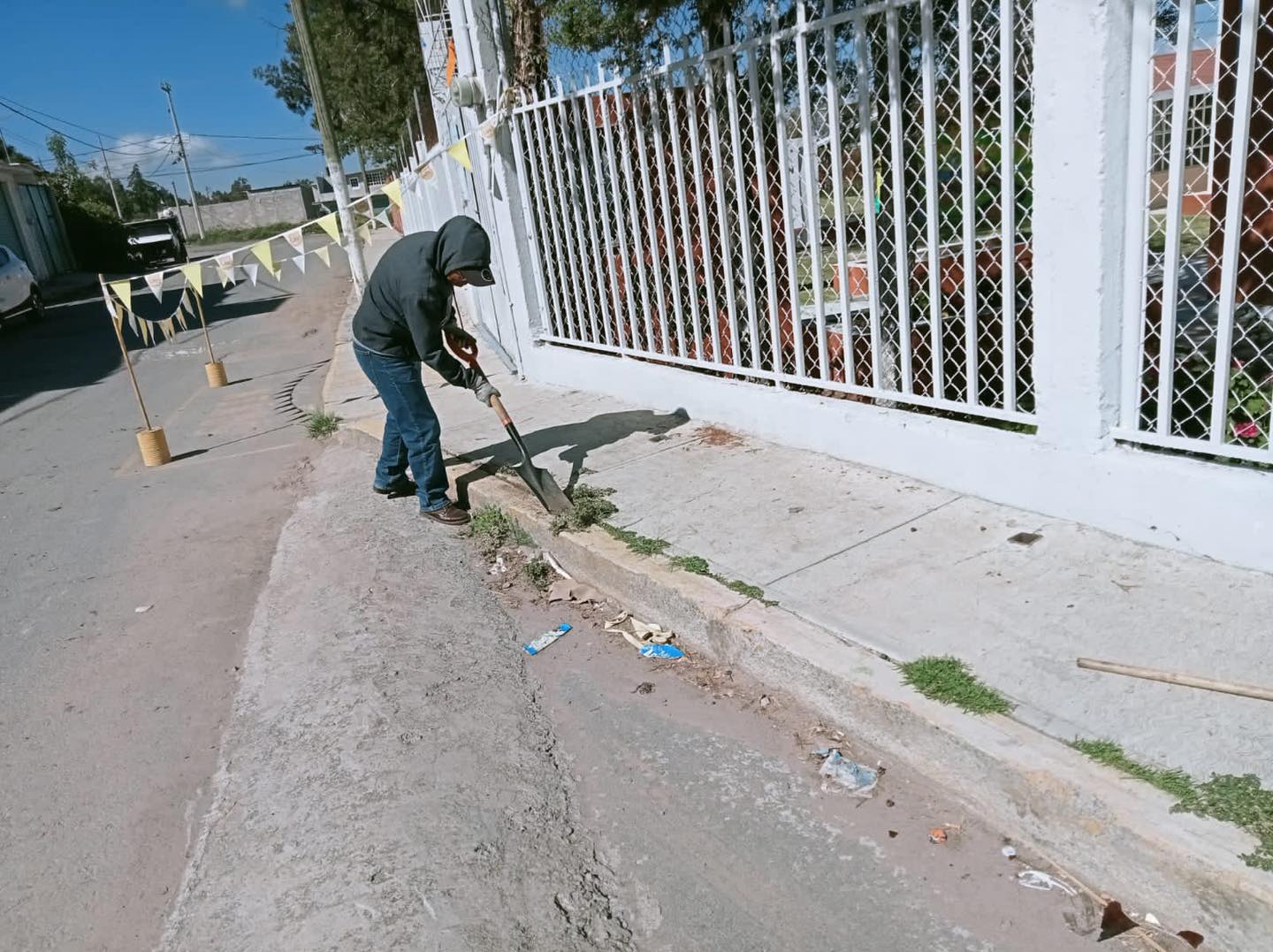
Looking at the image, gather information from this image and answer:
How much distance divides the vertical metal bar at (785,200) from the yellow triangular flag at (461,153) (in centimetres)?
343

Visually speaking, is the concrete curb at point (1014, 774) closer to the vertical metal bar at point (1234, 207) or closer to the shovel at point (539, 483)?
the shovel at point (539, 483)

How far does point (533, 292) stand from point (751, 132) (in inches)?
118

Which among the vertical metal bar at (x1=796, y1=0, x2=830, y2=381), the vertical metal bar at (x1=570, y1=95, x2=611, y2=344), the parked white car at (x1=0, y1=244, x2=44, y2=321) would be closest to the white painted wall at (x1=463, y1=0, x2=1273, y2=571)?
the vertical metal bar at (x1=796, y1=0, x2=830, y2=381)

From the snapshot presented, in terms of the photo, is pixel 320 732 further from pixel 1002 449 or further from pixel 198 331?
pixel 198 331

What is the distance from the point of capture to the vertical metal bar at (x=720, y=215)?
5133 millimetres

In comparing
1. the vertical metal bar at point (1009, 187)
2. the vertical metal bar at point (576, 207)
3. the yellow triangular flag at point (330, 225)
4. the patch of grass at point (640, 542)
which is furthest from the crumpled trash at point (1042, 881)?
the yellow triangular flag at point (330, 225)

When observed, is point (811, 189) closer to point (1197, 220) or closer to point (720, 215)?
point (720, 215)

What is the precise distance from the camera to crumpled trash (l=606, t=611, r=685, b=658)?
380 centimetres

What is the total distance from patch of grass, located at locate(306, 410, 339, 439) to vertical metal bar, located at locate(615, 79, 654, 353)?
3.04 meters

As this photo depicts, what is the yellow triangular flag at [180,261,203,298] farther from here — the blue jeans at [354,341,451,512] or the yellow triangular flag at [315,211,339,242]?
the blue jeans at [354,341,451,512]

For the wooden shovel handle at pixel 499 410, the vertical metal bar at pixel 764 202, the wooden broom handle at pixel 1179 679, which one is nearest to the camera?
the wooden broom handle at pixel 1179 679

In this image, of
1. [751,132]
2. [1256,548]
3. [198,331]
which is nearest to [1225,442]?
[1256,548]

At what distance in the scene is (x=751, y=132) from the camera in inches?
203

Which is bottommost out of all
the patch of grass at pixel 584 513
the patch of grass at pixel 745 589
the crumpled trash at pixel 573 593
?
the crumpled trash at pixel 573 593
